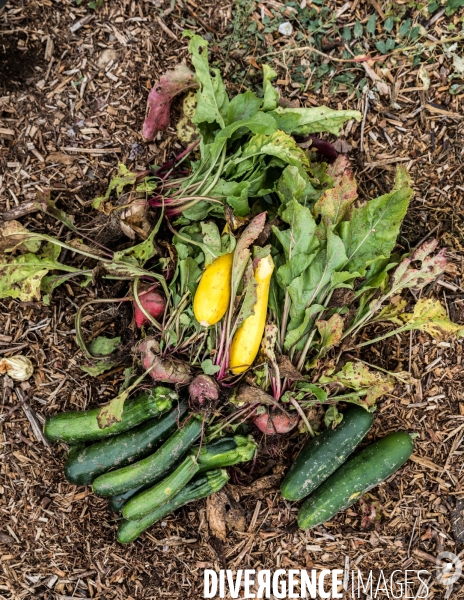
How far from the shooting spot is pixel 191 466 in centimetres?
275

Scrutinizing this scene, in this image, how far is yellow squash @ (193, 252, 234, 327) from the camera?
2.57m

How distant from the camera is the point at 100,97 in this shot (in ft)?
10.1

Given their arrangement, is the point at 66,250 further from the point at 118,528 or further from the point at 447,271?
the point at 447,271

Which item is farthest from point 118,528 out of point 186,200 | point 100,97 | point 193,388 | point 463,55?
point 463,55

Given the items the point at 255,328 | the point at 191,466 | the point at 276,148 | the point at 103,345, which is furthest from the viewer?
the point at 103,345

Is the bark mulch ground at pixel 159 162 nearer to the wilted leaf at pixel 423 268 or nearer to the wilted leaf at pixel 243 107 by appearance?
the wilted leaf at pixel 423 268

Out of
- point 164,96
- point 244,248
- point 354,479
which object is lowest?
point 354,479

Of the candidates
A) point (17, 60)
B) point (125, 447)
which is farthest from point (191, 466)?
point (17, 60)

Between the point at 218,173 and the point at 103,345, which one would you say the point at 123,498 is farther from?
the point at 218,173

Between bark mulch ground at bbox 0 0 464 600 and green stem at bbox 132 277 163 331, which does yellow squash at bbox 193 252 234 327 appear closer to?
green stem at bbox 132 277 163 331

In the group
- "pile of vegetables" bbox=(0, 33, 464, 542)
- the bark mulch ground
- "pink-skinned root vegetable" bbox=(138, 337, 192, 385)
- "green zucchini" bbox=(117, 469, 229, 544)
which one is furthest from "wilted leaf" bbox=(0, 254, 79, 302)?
"green zucchini" bbox=(117, 469, 229, 544)

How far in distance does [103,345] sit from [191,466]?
73cm

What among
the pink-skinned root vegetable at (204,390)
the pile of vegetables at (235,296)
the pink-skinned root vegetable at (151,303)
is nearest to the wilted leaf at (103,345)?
the pile of vegetables at (235,296)

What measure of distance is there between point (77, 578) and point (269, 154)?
2.28m
